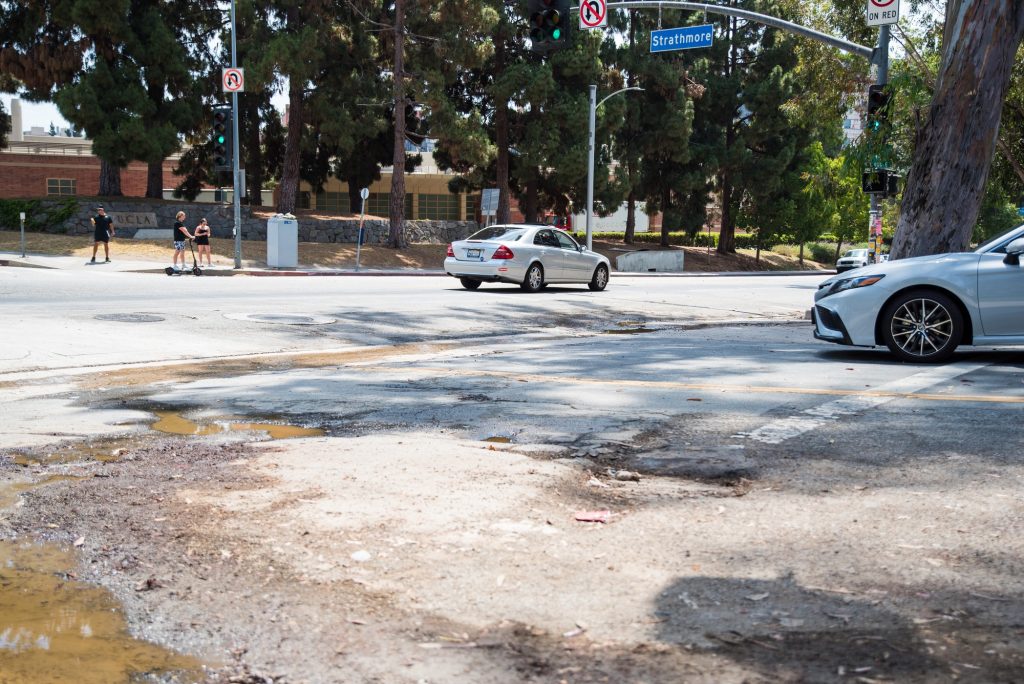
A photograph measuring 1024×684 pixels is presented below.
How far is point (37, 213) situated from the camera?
3828 cm

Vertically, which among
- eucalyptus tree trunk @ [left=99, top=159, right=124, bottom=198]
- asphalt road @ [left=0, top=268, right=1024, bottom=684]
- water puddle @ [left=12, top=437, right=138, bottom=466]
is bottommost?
water puddle @ [left=12, top=437, right=138, bottom=466]

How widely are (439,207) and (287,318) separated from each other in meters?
54.2

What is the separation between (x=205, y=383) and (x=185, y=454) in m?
3.44

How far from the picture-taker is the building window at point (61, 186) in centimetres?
5778

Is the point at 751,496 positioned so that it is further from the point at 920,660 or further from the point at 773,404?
the point at 773,404

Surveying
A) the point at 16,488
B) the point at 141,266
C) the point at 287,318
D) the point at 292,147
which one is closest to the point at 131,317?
the point at 287,318

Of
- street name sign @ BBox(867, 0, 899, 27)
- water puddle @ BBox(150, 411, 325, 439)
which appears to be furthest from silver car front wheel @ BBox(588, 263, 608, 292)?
water puddle @ BBox(150, 411, 325, 439)

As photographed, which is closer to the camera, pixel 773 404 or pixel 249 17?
pixel 773 404

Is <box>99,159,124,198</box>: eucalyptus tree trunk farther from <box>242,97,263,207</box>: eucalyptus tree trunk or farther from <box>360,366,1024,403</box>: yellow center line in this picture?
<box>360,366,1024,403</box>: yellow center line

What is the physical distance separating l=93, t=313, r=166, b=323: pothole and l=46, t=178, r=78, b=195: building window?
47.5 meters

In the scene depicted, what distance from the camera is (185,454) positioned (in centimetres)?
605

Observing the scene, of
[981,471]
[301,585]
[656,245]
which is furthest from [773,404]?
[656,245]

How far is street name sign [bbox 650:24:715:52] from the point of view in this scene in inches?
863

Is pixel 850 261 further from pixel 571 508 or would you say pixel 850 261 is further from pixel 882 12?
pixel 571 508
